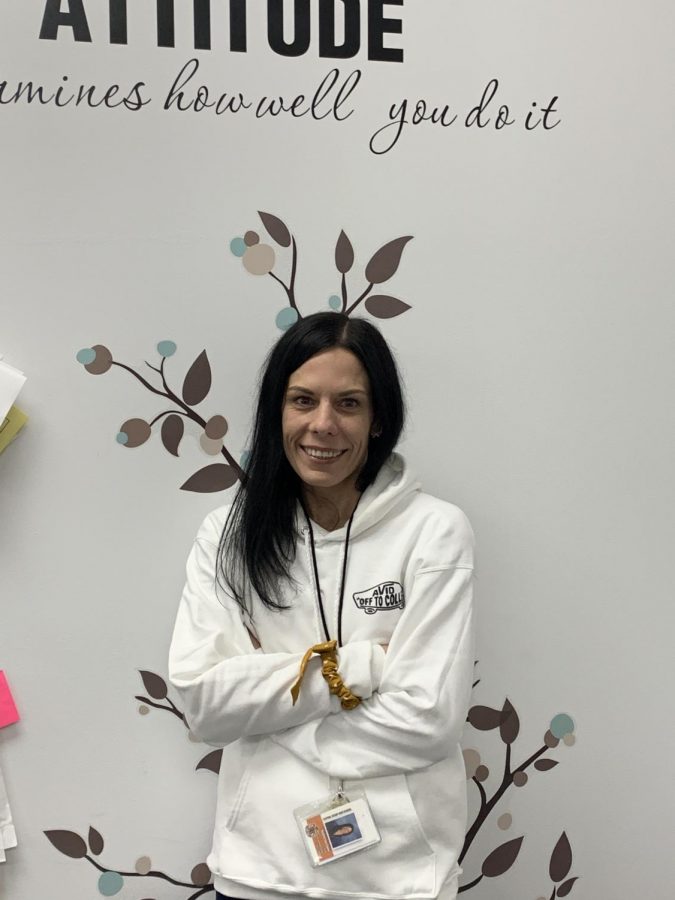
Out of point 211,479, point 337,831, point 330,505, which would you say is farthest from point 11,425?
point 337,831

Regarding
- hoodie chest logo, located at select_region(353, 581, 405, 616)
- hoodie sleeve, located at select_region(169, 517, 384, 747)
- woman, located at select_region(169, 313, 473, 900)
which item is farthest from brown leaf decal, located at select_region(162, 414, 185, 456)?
hoodie chest logo, located at select_region(353, 581, 405, 616)

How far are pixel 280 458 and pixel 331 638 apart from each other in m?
0.37

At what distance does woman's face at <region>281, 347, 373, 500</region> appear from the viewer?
1688mm

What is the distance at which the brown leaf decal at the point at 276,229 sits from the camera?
77.8 inches

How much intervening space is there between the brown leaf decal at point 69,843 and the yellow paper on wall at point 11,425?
867 mm

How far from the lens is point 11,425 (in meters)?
1.90

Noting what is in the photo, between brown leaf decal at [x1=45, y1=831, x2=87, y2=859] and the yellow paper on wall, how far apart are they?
2.84ft

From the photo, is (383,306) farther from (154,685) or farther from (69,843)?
(69,843)

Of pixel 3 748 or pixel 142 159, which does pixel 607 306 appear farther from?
pixel 3 748

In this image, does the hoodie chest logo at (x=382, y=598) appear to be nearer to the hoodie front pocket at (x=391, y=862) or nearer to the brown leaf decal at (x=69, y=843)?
the hoodie front pocket at (x=391, y=862)

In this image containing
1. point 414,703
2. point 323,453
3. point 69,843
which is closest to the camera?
point 414,703

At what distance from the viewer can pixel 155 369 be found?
1960mm

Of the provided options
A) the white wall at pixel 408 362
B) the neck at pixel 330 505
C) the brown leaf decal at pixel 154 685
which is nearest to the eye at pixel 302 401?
the neck at pixel 330 505

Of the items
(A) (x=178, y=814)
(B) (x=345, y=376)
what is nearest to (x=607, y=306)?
(B) (x=345, y=376)
